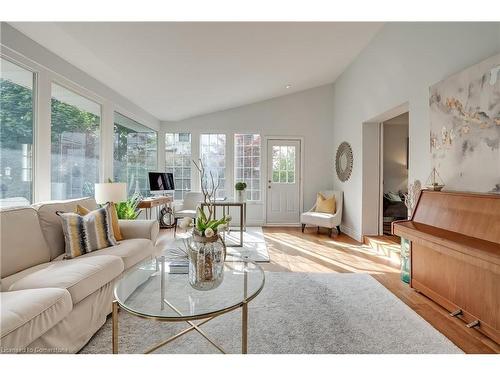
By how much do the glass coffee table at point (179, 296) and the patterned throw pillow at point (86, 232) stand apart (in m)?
0.60

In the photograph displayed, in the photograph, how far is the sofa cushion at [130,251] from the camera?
2141mm

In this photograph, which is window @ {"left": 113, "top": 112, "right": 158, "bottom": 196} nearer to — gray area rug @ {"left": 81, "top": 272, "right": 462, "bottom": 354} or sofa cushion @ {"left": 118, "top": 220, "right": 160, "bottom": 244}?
sofa cushion @ {"left": 118, "top": 220, "right": 160, "bottom": 244}

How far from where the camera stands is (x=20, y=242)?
1820 millimetres

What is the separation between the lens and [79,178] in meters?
3.21

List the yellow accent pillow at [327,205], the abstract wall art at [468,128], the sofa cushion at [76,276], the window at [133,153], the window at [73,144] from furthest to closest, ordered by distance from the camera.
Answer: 1. the yellow accent pillow at [327,205]
2. the window at [133,153]
3. the window at [73,144]
4. the abstract wall art at [468,128]
5. the sofa cushion at [76,276]

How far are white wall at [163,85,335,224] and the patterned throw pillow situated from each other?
3599 millimetres

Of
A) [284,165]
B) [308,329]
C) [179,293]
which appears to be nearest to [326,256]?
[308,329]

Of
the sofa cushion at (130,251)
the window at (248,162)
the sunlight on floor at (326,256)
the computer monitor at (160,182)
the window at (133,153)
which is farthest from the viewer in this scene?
the window at (248,162)

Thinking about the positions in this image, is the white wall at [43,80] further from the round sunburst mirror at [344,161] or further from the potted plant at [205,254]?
the round sunburst mirror at [344,161]

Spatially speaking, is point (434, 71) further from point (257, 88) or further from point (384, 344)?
point (257, 88)

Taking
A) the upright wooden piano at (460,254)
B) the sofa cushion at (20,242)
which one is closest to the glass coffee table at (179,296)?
the sofa cushion at (20,242)

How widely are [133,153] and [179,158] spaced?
131 centimetres

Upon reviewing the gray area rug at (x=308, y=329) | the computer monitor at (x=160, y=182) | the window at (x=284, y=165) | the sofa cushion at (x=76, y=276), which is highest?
the window at (x=284, y=165)
